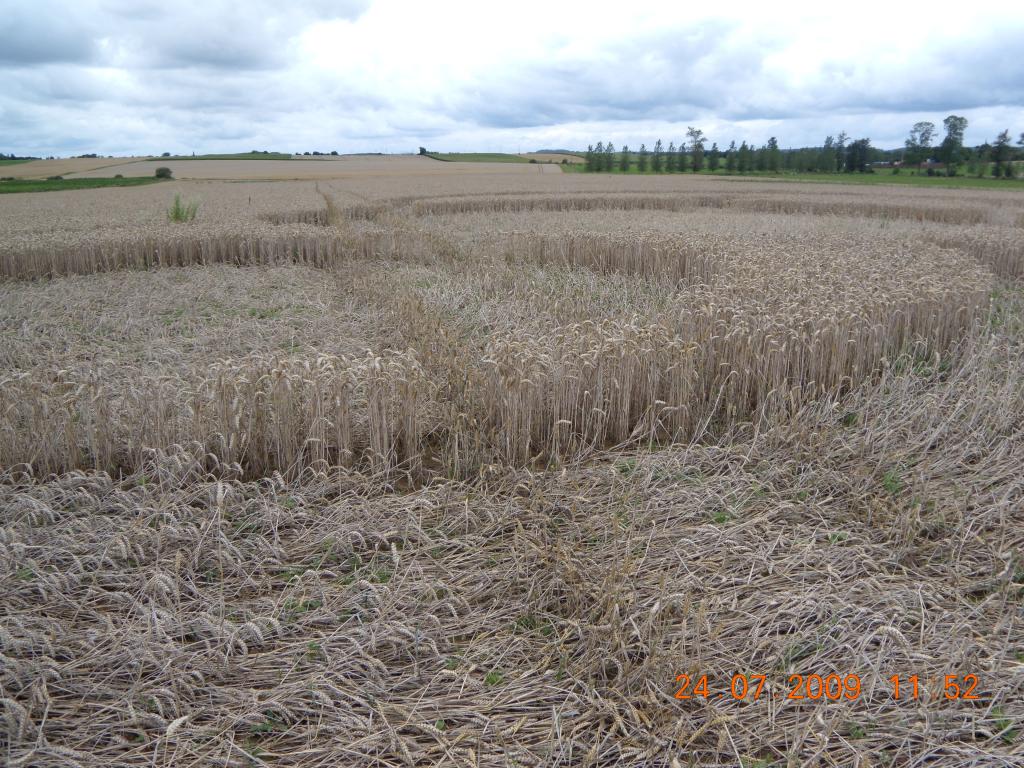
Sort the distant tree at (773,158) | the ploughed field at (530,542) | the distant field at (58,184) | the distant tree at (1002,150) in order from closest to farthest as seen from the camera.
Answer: the ploughed field at (530,542)
the distant field at (58,184)
the distant tree at (1002,150)
the distant tree at (773,158)

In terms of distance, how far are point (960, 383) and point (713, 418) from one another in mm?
2186

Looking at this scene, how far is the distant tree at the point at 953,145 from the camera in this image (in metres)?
72.1

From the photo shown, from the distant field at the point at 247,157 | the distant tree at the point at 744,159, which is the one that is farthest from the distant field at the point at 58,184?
the distant tree at the point at 744,159

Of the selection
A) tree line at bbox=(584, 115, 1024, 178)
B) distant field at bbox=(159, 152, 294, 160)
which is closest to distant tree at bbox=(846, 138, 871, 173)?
tree line at bbox=(584, 115, 1024, 178)

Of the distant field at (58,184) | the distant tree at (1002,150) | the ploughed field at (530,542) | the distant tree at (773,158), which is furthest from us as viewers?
the distant tree at (773,158)

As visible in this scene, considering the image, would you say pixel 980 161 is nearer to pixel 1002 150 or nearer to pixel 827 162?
pixel 1002 150

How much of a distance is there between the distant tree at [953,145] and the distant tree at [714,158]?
26246mm

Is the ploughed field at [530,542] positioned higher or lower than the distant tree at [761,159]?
lower

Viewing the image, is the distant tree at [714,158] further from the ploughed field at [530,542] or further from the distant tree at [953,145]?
the ploughed field at [530,542]

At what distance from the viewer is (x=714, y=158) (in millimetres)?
92938

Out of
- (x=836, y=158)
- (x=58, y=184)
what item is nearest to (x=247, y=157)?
(x=58, y=184)
